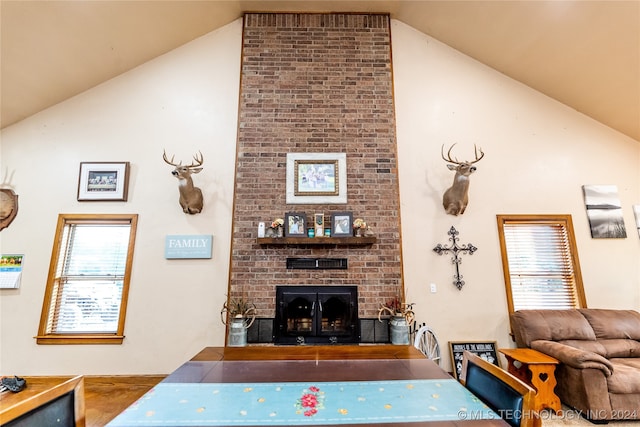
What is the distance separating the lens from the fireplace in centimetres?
358

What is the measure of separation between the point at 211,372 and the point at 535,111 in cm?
514

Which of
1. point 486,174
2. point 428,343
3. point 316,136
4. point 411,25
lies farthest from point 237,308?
point 411,25

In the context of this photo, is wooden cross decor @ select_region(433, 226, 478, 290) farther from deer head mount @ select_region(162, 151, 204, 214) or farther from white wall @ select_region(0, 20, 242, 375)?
deer head mount @ select_region(162, 151, 204, 214)

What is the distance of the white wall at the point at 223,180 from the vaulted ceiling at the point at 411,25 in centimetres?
18

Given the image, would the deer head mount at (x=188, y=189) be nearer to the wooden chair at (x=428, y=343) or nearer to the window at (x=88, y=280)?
the window at (x=88, y=280)

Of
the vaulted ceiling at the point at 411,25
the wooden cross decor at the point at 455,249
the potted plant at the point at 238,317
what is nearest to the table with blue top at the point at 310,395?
the potted plant at the point at 238,317

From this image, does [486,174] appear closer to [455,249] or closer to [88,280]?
[455,249]

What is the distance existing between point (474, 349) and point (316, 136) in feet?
11.2

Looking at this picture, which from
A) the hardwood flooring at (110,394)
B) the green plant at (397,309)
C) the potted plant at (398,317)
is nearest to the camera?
the hardwood flooring at (110,394)

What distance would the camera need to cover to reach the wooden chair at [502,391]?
1.12 metres

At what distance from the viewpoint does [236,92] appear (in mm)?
4270

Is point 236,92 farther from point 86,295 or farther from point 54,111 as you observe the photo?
point 86,295

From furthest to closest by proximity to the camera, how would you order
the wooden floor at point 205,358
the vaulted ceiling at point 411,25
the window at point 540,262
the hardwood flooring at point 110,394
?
1. the window at point 540,262
2. the vaulted ceiling at point 411,25
3. the hardwood flooring at point 110,394
4. the wooden floor at point 205,358

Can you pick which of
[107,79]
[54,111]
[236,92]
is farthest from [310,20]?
[54,111]
